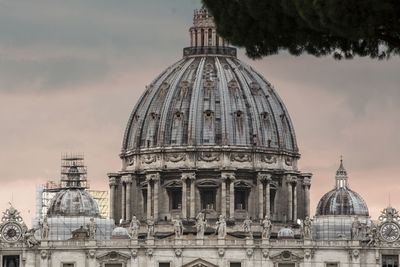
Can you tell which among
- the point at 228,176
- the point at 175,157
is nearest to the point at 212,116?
the point at 175,157

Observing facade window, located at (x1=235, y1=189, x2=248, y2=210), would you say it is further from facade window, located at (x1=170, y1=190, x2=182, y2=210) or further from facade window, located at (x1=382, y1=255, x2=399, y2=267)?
facade window, located at (x1=382, y1=255, x2=399, y2=267)

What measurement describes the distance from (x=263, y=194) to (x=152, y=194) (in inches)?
453

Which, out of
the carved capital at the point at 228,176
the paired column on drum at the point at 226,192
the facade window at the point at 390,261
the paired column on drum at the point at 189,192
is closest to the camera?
the facade window at the point at 390,261

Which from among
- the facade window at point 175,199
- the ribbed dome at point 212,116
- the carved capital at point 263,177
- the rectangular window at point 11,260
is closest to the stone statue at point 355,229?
the carved capital at point 263,177

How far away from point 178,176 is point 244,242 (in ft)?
74.3

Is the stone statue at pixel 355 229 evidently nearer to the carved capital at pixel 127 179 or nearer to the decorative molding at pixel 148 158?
the decorative molding at pixel 148 158

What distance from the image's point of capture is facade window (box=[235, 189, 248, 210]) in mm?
191250

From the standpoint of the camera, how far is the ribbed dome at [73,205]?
178750mm

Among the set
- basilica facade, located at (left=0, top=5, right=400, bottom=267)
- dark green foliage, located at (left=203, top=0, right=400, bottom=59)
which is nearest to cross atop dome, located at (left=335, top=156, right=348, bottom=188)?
basilica facade, located at (left=0, top=5, right=400, bottom=267)

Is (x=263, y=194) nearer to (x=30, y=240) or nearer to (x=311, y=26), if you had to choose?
(x=30, y=240)

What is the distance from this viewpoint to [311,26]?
51250mm

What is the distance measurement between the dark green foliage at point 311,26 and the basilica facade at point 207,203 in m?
115

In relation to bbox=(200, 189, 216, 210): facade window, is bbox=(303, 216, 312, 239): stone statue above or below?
below

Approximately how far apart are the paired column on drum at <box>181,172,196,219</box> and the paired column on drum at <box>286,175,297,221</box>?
1053 centimetres
